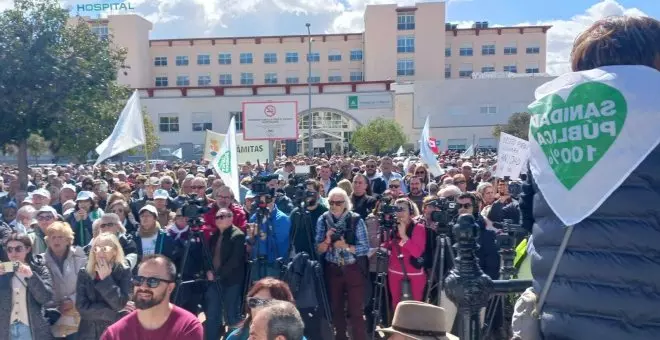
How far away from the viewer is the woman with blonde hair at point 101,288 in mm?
5777

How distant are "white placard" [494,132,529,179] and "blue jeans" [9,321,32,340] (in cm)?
718

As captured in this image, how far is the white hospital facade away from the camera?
57.2 meters

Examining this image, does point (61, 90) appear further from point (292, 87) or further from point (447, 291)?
point (292, 87)

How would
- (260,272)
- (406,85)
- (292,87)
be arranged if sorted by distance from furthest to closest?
(406,85) < (292,87) < (260,272)

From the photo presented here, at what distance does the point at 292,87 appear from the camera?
5612 centimetres

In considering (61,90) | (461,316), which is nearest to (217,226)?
(461,316)

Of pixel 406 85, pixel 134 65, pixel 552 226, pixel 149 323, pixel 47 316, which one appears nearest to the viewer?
pixel 552 226

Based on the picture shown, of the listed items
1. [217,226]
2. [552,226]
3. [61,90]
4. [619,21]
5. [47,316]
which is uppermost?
[61,90]

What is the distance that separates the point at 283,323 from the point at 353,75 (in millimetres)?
73141

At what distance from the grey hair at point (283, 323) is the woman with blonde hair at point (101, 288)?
276 cm

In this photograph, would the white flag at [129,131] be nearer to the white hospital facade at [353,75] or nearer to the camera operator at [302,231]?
the camera operator at [302,231]

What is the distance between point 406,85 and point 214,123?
56.6 ft

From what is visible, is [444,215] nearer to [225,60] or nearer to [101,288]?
[101,288]

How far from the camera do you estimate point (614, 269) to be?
1.94 m
